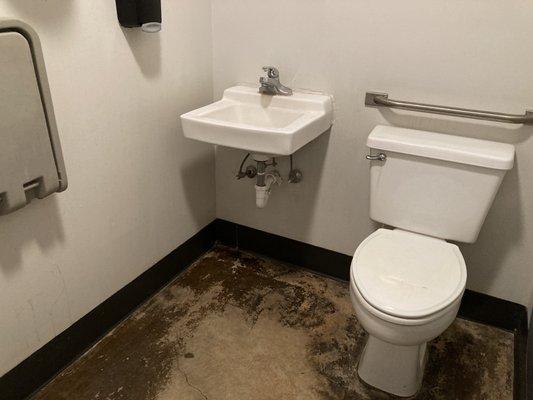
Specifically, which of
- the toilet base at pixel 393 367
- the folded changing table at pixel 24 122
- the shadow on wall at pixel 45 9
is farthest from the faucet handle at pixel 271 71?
the toilet base at pixel 393 367

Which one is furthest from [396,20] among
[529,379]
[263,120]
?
[529,379]

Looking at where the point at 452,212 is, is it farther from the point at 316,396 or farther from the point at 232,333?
the point at 232,333

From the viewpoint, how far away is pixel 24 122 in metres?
1.05

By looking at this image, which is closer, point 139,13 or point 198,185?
point 139,13

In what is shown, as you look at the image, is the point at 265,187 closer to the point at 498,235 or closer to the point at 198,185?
the point at 198,185

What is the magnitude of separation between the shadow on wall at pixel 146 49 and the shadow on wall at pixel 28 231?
0.58 metres

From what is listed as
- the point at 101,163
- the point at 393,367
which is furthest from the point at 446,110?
the point at 101,163

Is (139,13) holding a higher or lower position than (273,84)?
higher

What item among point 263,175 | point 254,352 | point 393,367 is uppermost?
point 263,175

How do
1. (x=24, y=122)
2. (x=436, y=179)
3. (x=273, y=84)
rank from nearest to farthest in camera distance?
1. (x=24, y=122)
2. (x=436, y=179)
3. (x=273, y=84)

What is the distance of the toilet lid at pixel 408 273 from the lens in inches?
45.6

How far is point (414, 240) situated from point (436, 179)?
228 mm

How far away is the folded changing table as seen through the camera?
987 mm

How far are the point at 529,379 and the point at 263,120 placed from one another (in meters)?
1.35
